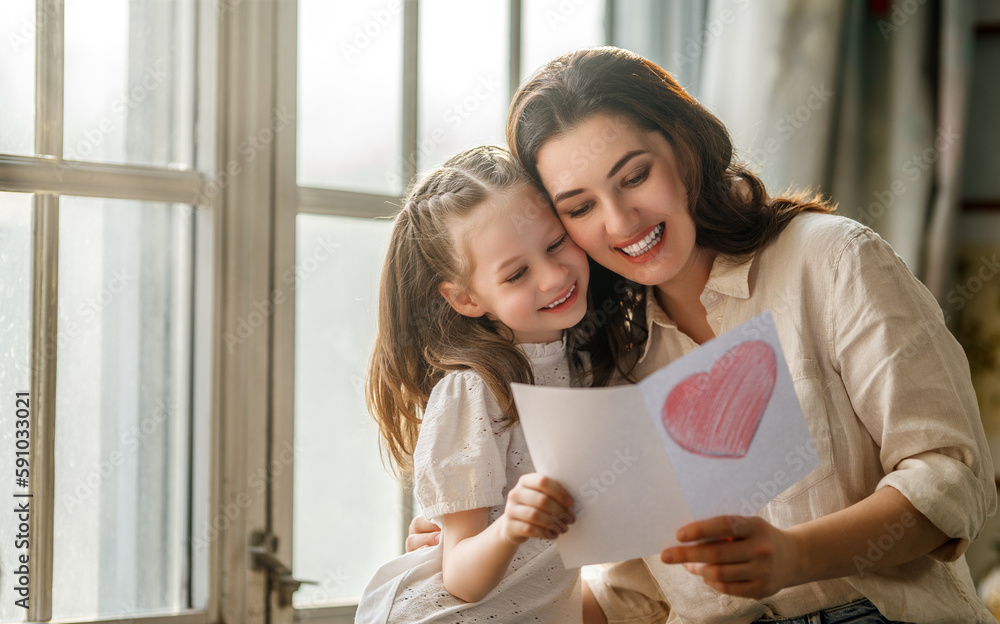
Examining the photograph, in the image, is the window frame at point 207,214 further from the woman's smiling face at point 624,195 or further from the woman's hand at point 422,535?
the woman's smiling face at point 624,195

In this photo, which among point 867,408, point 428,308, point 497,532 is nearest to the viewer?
point 497,532

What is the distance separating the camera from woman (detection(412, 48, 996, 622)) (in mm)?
955

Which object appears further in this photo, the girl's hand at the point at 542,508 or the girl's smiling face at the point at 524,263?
the girl's smiling face at the point at 524,263

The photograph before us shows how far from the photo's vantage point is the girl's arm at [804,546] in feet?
2.75

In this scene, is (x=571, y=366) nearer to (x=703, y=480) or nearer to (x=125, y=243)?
(x=703, y=480)

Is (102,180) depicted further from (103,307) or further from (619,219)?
(619,219)

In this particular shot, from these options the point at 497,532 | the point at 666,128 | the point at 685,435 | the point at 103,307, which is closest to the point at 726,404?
the point at 685,435

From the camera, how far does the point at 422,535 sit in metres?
1.25

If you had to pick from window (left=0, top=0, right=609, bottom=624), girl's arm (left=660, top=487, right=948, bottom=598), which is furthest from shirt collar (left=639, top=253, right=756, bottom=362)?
window (left=0, top=0, right=609, bottom=624)

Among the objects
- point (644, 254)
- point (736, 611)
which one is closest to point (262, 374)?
point (644, 254)

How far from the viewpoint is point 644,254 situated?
1182 mm

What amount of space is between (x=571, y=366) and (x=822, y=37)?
1.20 meters

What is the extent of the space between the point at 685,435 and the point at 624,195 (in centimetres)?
46

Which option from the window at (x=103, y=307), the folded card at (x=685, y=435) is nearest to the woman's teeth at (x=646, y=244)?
the folded card at (x=685, y=435)
